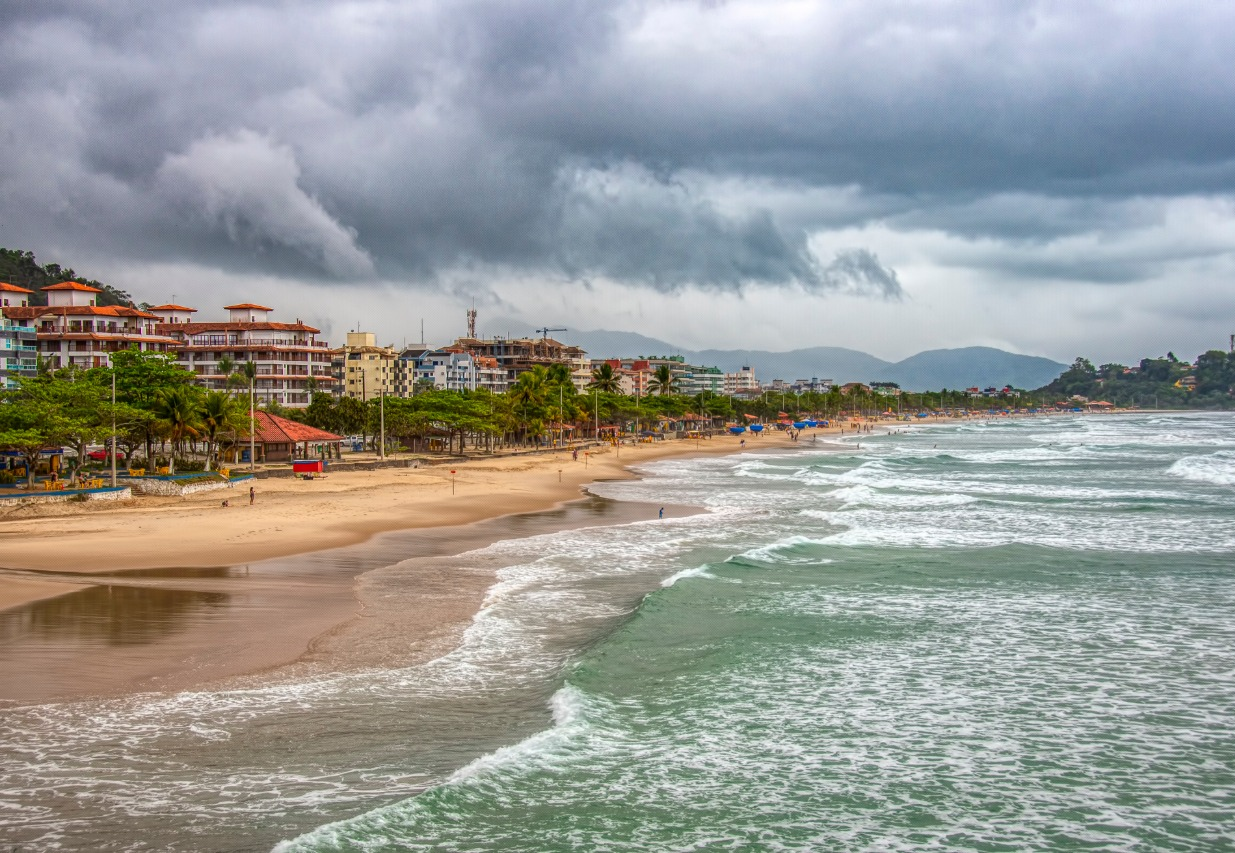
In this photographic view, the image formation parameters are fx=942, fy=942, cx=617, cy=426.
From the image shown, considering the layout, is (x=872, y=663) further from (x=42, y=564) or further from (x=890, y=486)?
(x=890, y=486)

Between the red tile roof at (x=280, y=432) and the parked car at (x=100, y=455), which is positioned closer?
the parked car at (x=100, y=455)

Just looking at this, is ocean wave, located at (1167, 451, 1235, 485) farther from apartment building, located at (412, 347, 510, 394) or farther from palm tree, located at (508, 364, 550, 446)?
apartment building, located at (412, 347, 510, 394)

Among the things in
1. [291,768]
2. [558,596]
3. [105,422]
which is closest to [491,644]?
[558,596]

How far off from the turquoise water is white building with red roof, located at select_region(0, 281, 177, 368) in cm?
6796

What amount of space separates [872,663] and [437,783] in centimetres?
843

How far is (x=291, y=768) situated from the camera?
11.3m

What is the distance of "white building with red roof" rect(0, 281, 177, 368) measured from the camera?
77.5m

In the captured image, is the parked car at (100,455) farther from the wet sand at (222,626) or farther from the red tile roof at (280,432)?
the wet sand at (222,626)

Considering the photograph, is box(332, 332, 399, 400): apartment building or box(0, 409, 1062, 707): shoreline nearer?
box(0, 409, 1062, 707): shoreline

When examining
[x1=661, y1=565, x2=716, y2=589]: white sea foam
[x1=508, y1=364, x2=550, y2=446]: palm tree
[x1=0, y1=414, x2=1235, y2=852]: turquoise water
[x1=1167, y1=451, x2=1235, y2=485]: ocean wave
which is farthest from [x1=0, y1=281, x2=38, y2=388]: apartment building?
[x1=1167, y1=451, x2=1235, y2=485]: ocean wave

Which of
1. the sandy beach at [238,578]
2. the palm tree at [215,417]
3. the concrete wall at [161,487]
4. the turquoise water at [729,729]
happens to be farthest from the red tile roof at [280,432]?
the turquoise water at [729,729]

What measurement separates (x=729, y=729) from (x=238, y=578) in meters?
Answer: 14.6

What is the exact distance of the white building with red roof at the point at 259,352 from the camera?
94188 mm

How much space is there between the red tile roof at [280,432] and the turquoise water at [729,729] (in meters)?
→ 37.0
